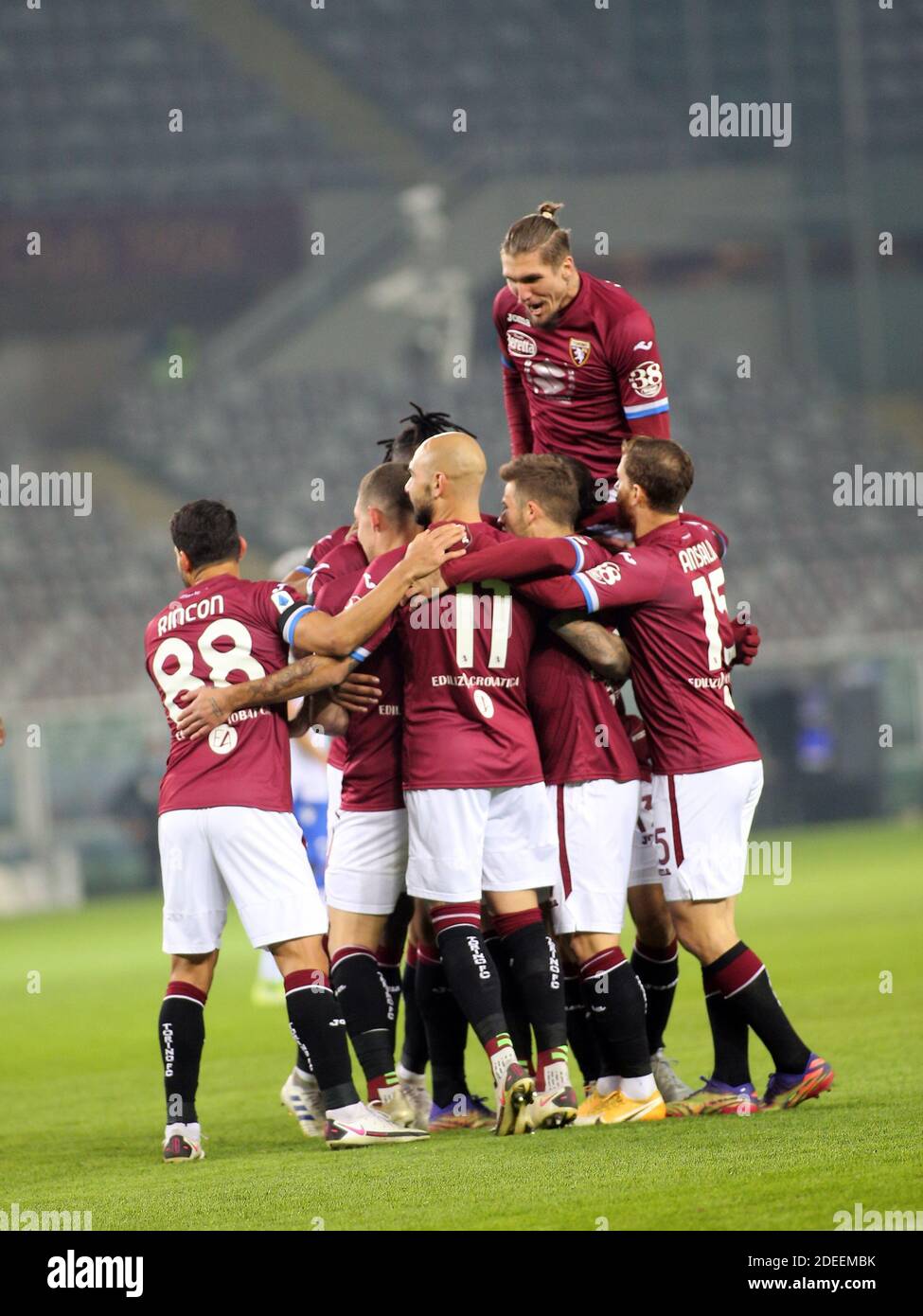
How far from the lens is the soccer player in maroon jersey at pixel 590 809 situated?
536 cm

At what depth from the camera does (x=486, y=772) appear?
532 centimetres

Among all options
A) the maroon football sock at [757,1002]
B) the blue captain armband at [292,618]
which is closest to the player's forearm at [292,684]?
the blue captain armband at [292,618]

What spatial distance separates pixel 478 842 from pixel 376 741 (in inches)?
22.4

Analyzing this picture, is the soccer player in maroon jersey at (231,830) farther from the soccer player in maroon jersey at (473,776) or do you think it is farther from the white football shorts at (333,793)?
the white football shorts at (333,793)

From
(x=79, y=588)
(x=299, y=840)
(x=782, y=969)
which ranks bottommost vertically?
(x=782, y=969)

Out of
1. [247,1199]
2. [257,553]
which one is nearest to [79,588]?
[257,553]

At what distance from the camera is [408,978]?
6141mm

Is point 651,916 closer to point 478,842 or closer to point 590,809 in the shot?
point 590,809

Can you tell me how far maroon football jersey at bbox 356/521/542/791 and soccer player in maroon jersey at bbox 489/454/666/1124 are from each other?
0.61 ft

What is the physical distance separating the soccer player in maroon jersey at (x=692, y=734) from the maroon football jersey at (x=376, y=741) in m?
0.51

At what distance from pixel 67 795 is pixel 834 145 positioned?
72.9 feet

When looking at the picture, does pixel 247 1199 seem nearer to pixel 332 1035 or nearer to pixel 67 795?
pixel 332 1035

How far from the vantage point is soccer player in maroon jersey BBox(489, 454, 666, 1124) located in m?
5.36

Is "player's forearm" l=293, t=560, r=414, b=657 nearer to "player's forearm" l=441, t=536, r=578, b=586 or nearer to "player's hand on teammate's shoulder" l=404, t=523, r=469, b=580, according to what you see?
"player's hand on teammate's shoulder" l=404, t=523, r=469, b=580
